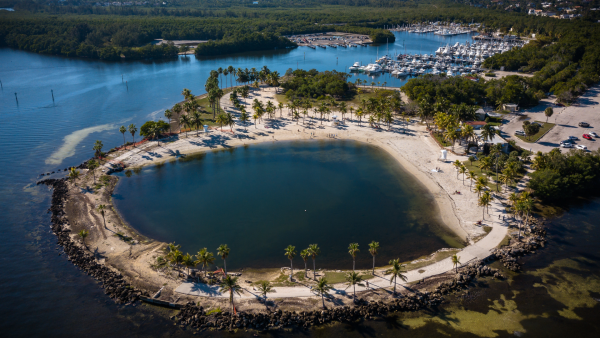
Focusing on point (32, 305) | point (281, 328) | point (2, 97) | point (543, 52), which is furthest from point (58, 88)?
point (543, 52)

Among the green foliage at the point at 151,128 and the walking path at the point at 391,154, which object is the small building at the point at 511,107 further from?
the green foliage at the point at 151,128

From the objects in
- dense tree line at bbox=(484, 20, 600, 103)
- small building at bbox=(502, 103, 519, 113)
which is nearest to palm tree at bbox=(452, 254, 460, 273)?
small building at bbox=(502, 103, 519, 113)

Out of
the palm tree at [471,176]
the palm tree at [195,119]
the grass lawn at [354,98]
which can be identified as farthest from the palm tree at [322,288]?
the grass lawn at [354,98]

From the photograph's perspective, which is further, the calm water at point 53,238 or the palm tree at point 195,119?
the palm tree at point 195,119

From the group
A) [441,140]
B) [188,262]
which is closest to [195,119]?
[188,262]

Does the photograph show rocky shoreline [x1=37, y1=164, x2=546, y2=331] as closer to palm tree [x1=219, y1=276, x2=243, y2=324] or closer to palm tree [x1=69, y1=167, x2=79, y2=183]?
palm tree [x1=219, y1=276, x2=243, y2=324]
